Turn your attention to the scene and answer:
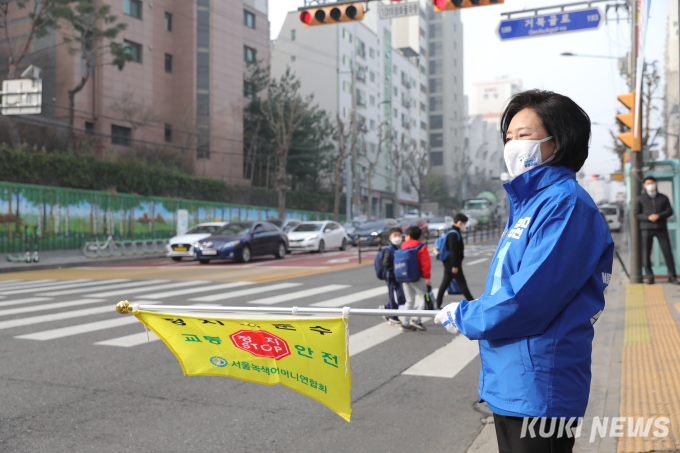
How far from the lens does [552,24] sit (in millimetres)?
14039

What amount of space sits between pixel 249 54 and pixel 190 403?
44588mm

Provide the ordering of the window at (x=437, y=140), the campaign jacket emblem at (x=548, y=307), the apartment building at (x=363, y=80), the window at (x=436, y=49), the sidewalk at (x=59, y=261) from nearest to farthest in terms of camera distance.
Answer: the campaign jacket emblem at (x=548, y=307) → the sidewalk at (x=59, y=261) → the apartment building at (x=363, y=80) → the window at (x=436, y=49) → the window at (x=437, y=140)

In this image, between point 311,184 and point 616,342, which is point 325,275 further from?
point 311,184

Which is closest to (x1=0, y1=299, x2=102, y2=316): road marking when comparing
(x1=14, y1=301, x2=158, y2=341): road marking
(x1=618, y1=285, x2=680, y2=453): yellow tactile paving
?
(x1=14, y1=301, x2=158, y2=341): road marking

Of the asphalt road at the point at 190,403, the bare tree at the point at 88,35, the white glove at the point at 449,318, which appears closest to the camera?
the white glove at the point at 449,318

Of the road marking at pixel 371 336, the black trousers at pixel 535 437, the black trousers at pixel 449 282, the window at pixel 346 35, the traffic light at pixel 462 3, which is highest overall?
the window at pixel 346 35

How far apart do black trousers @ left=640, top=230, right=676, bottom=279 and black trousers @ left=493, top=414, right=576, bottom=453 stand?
32.4 ft

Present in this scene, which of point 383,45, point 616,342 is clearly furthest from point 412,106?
point 616,342

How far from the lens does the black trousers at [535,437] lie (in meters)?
1.83

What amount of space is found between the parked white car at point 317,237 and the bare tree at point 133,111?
1456 cm

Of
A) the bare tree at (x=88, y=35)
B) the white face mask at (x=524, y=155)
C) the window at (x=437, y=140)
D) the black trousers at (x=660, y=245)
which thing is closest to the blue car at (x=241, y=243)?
the black trousers at (x=660, y=245)

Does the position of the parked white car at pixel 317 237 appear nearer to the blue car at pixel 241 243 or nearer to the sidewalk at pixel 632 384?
the blue car at pixel 241 243

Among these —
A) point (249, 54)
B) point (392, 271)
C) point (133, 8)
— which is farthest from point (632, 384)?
point (249, 54)

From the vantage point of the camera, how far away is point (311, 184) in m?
52.8
